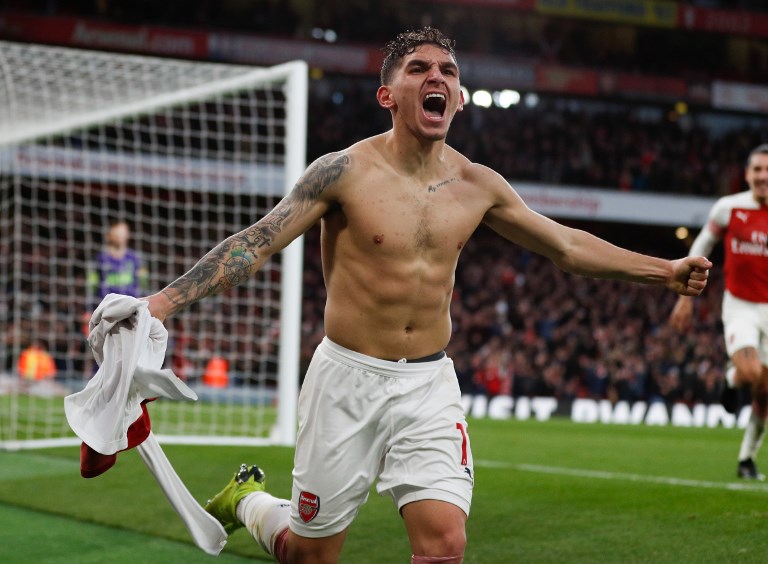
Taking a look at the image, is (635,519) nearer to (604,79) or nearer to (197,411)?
(197,411)

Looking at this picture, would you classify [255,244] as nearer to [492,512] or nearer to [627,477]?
[492,512]

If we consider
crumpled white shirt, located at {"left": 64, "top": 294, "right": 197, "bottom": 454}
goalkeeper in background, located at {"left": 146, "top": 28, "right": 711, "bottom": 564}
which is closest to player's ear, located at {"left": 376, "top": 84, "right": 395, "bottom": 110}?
goalkeeper in background, located at {"left": 146, "top": 28, "right": 711, "bottom": 564}

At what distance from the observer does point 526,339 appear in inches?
947

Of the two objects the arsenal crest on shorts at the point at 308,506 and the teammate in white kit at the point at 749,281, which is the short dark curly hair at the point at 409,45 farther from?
the teammate in white kit at the point at 749,281

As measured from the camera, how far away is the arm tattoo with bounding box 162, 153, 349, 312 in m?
3.45

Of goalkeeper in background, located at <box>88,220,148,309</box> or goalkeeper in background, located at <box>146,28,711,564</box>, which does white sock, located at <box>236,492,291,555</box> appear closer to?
goalkeeper in background, located at <box>146,28,711,564</box>

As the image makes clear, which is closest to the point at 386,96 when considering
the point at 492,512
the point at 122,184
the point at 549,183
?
the point at 492,512

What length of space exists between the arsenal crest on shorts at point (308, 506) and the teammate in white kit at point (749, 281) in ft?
15.4

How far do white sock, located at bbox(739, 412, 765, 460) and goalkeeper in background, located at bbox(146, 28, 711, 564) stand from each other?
4266mm

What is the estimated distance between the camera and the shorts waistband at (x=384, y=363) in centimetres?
377

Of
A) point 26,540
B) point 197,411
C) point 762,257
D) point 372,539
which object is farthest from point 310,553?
point 197,411

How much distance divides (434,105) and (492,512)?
135 inches

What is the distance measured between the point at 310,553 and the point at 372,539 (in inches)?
78.1

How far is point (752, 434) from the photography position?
7.88 m
